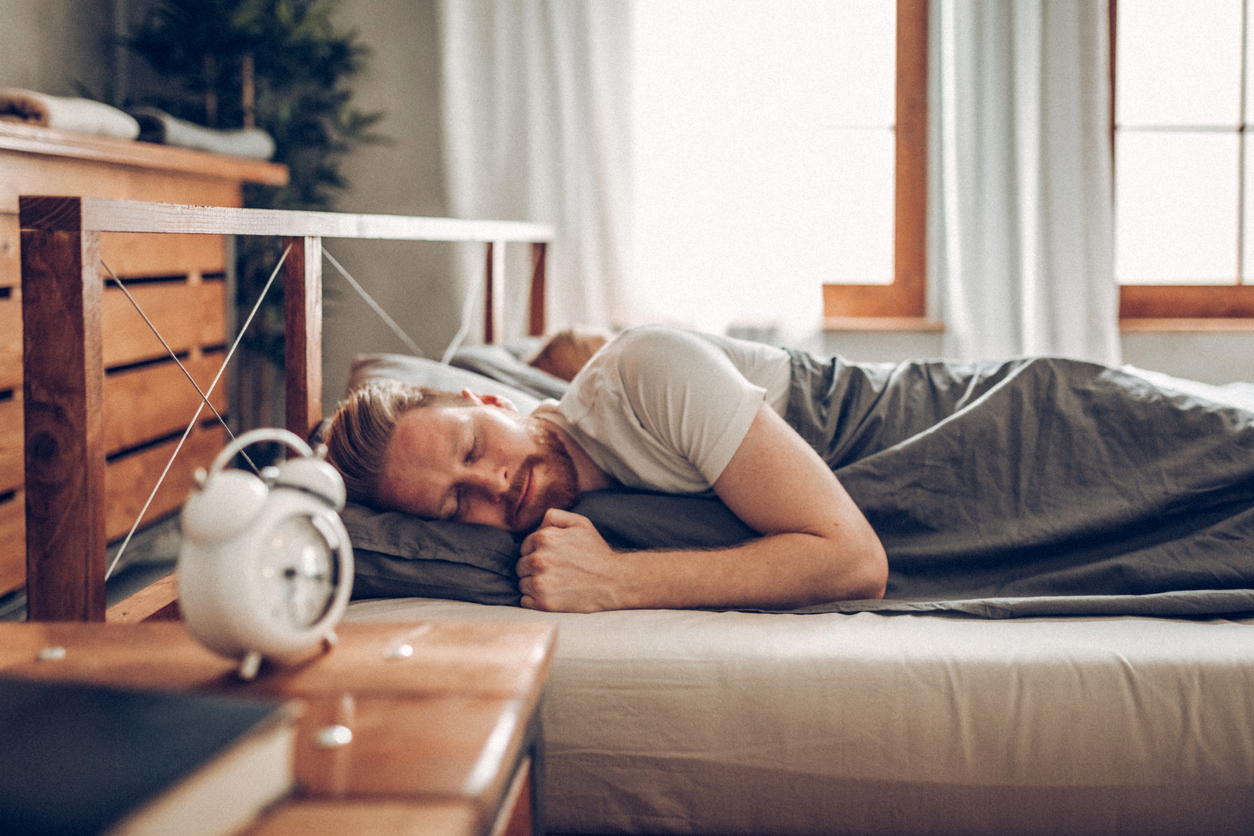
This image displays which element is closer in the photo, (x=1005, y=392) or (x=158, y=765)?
(x=158, y=765)

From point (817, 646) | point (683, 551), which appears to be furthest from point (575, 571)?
point (817, 646)

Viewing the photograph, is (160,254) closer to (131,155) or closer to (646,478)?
(131,155)

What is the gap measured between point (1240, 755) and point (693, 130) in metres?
2.06

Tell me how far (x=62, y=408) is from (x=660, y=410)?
1.96ft

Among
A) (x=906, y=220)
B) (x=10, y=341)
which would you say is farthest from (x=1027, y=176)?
(x=10, y=341)

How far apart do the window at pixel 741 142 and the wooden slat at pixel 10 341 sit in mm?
1497

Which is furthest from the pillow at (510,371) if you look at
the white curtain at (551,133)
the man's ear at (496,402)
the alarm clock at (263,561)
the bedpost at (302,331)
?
the alarm clock at (263,561)

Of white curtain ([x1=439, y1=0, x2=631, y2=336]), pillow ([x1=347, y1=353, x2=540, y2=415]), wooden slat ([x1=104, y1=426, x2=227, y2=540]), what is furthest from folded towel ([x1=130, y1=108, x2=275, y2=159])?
pillow ([x1=347, y1=353, x2=540, y2=415])

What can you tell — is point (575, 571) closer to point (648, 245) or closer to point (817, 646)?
point (817, 646)

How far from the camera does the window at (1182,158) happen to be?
8.78 feet

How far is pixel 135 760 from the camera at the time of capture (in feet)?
1.22

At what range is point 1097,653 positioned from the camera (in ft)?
2.93

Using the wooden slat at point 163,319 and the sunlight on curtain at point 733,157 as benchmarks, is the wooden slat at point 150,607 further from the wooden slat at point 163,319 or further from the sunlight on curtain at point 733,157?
the sunlight on curtain at point 733,157

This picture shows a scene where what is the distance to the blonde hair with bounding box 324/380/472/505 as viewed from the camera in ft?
3.40
